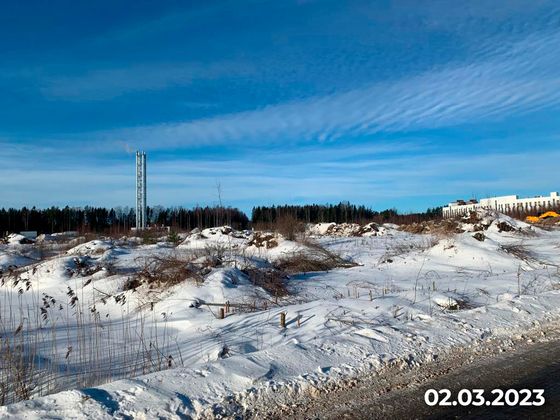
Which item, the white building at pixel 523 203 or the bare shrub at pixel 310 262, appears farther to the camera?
the white building at pixel 523 203

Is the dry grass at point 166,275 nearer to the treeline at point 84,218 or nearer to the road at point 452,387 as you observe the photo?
the road at point 452,387

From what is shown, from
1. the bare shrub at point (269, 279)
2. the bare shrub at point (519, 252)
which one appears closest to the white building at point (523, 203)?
the bare shrub at point (519, 252)

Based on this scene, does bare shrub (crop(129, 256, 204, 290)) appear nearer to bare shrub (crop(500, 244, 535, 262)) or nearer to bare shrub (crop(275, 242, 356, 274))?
bare shrub (crop(275, 242, 356, 274))

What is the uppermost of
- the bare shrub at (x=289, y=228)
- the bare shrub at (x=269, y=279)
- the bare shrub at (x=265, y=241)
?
the bare shrub at (x=289, y=228)

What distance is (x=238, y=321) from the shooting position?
7.62 meters

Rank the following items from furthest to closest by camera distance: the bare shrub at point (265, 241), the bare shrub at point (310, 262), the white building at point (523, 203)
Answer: the white building at point (523, 203) → the bare shrub at point (265, 241) → the bare shrub at point (310, 262)

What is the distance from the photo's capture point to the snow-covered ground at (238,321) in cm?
404

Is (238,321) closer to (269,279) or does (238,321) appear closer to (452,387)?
(269,279)

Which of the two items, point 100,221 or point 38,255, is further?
point 100,221

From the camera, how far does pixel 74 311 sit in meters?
9.69

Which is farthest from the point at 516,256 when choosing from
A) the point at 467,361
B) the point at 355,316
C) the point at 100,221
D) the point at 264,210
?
the point at 100,221

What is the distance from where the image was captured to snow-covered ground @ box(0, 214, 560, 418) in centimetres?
404

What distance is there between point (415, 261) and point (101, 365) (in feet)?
35.8

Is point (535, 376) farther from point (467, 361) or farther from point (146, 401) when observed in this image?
point (146, 401)
